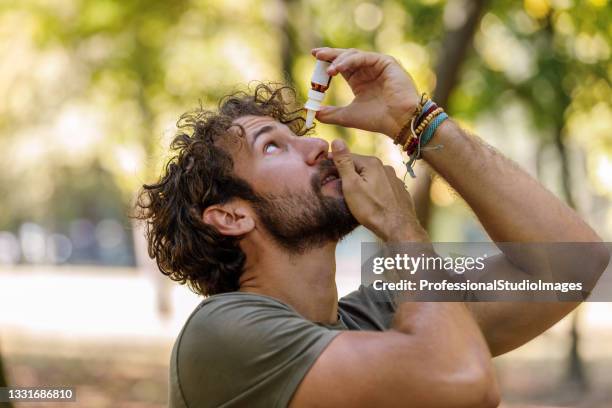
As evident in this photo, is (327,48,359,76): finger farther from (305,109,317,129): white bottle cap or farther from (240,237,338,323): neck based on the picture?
(240,237,338,323): neck

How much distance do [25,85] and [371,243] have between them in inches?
553

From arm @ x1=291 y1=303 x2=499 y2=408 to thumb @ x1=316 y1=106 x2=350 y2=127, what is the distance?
0.86 metres

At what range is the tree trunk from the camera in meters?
6.51

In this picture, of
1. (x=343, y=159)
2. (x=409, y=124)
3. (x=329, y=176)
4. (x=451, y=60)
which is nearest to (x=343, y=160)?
(x=343, y=159)

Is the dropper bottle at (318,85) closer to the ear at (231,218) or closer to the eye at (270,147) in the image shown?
the eye at (270,147)

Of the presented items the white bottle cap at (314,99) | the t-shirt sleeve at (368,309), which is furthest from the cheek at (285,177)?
the t-shirt sleeve at (368,309)

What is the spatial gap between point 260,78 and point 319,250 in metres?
9.63

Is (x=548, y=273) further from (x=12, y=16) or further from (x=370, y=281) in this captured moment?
(x=12, y=16)

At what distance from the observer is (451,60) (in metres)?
6.56

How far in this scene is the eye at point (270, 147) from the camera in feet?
9.08

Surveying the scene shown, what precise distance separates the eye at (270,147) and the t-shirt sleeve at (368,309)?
546mm

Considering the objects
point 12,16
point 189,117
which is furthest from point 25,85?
point 189,117

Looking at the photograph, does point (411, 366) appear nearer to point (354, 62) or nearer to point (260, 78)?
point (354, 62)

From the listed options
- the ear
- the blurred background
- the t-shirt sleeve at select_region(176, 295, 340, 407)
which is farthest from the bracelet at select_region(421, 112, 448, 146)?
the blurred background
